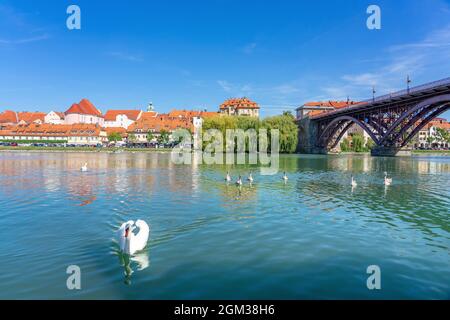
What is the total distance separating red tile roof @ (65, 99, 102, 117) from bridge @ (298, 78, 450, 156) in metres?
111

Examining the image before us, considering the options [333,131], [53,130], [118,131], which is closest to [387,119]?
[333,131]

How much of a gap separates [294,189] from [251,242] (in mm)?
15045

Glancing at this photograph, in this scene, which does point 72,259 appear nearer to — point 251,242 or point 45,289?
point 45,289

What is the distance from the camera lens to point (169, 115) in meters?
163

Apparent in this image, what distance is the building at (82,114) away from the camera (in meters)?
173

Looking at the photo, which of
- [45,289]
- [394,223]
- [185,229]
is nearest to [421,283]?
[394,223]

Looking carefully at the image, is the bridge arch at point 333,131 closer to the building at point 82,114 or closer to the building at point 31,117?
the building at point 82,114

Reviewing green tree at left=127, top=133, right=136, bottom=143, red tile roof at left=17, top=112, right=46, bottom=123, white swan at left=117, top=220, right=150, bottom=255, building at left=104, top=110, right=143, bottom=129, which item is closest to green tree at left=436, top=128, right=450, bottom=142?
green tree at left=127, top=133, right=136, bottom=143

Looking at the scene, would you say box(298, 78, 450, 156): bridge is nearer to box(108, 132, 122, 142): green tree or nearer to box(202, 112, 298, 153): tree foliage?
box(202, 112, 298, 153): tree foliage

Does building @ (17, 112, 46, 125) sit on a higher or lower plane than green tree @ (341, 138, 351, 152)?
higher

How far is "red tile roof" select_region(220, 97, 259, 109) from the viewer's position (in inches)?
6378

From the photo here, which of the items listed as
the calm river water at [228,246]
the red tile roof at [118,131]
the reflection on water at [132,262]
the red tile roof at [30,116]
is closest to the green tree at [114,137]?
the red tile roof at [118,131]

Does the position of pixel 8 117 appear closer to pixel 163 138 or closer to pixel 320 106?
pixel 163 138
